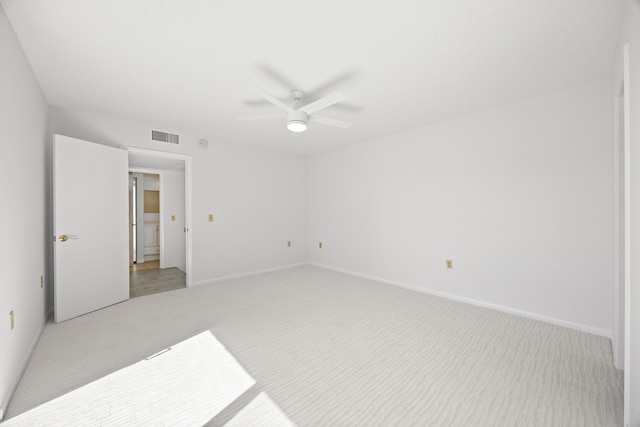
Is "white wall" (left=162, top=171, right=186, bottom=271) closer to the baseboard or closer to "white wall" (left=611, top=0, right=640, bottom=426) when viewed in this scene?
the baseboard

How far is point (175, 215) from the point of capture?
5660 mm

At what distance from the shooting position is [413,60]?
2.18 m

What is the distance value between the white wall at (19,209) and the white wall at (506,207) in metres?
4.18

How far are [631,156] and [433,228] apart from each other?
8.14 ft

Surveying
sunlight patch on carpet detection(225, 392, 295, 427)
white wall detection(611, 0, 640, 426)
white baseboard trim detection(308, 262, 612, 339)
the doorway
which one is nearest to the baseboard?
the doorway

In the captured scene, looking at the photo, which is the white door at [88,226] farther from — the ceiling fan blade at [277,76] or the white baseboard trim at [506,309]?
the white baseboard trim at [506,309]

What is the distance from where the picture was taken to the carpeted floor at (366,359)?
156cm

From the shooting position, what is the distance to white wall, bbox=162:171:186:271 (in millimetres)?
5578

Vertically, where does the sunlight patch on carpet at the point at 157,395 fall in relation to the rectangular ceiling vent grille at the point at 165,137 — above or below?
below

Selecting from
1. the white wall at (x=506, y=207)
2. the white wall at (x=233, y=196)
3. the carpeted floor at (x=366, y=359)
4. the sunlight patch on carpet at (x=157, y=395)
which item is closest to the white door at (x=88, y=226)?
the carpeted floor at (x=366, y=359)

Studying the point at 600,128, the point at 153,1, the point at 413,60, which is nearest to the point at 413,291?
the point at 600,128

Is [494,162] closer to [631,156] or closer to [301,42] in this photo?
[631,156]

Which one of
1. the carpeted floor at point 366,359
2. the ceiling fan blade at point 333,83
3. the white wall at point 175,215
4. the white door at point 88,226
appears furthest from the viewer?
the white wall at point 175,215

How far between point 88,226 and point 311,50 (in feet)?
10.5
